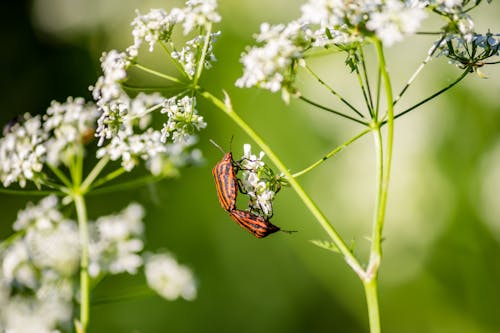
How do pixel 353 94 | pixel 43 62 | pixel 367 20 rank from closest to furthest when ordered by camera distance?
pixel 367 20 < pixel 353 94 < pixel 43 62

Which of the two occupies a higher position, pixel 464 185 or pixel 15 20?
pixel 15 20

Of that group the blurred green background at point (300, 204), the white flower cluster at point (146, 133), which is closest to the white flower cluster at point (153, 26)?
the white flower cluster at point (146, 133)

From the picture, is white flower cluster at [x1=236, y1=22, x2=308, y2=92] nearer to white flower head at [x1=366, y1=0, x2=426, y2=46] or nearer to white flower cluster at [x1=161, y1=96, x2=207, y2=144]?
white flower head at [x1=366, y1=0, x2=426, y2=46]

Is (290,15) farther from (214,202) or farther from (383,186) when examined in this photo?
(383,186)

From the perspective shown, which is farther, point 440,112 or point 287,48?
point 440,112

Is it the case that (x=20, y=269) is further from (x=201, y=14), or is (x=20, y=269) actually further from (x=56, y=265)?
(x=201, y=14)

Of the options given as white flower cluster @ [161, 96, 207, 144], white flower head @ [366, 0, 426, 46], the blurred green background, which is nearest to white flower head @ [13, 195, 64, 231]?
white flower cluster @ [161, 96, 207, 144]

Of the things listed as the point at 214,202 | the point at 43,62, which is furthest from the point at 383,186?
the point at 43,62
